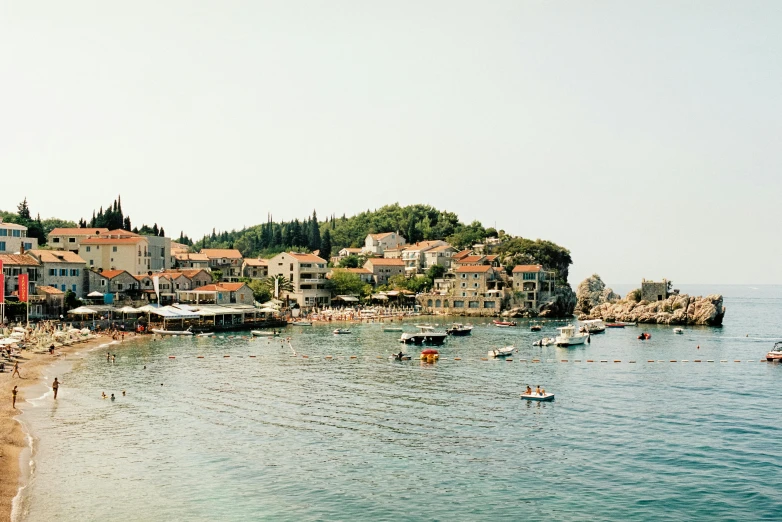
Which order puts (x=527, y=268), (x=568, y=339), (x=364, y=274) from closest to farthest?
1. (x=568, y=339)
2. (x=527, y=268)
3. (x=364, y=274)

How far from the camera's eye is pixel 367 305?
504 feet

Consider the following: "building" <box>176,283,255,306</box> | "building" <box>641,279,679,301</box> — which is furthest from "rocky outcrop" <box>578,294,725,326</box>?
"building" <box>176,283,255,306</box>

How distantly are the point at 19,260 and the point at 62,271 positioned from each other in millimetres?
7254

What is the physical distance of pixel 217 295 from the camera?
119188 millimetres

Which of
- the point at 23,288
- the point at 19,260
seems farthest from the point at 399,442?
the point at 19,260

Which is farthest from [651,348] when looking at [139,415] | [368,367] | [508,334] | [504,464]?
[139,415]

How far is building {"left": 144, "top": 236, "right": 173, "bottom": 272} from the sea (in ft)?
205

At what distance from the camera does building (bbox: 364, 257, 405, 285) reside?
574 ft

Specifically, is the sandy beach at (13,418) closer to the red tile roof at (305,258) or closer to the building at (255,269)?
the red tile roof at (305,258)

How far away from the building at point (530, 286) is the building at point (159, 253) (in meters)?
74.3

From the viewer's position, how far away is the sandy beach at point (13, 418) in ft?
100

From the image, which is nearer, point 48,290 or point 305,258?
point 48,290

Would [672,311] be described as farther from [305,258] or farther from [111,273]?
[111,273]

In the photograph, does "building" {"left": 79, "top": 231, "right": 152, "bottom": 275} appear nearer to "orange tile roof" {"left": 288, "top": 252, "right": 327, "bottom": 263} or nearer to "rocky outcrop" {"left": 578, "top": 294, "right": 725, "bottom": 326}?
"orange tile roof" {"left": 288, "top": 252, "right": 327, "bottom": 263}
